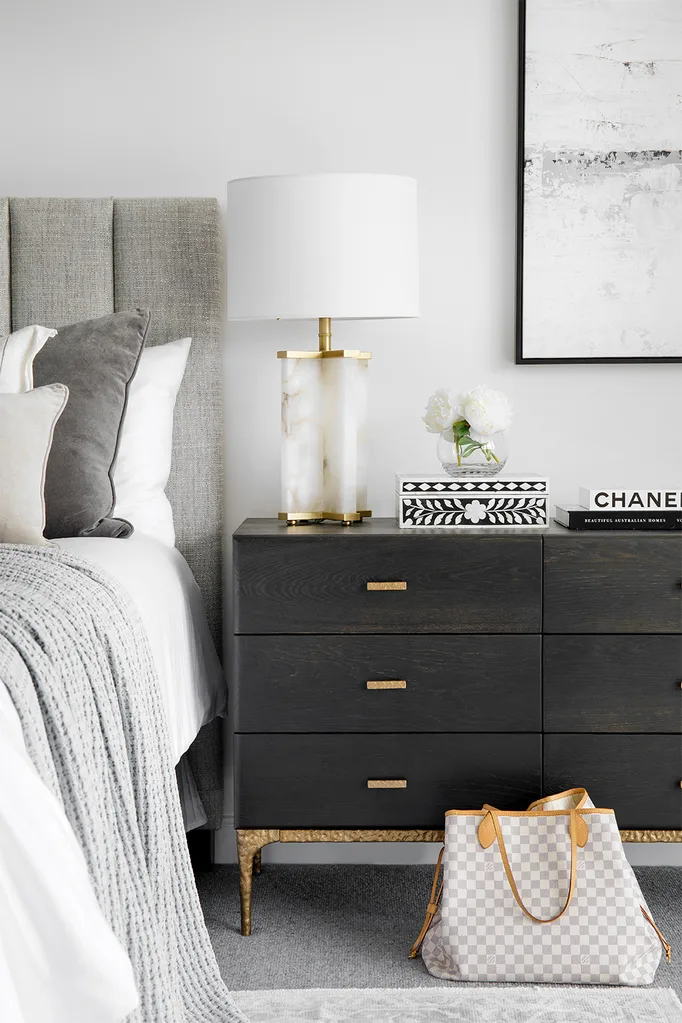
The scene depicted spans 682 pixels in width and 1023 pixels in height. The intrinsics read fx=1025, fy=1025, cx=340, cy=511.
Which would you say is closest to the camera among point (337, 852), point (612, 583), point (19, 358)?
point (19, 358)

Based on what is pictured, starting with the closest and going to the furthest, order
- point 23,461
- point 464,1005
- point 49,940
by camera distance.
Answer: point 49,940, point 23,461, point 464,1005

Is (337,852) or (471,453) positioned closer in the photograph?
(471,453)

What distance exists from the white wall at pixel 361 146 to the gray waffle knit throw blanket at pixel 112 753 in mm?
1087

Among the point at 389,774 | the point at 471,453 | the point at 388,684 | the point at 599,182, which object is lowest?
the point at 389,774

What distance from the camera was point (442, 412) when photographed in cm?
218

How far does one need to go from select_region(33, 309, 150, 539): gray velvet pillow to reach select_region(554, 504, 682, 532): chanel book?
2.99ft

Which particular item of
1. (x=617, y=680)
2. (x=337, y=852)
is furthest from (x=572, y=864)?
(x=337, y=852)

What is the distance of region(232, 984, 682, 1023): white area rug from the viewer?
178 centimetres

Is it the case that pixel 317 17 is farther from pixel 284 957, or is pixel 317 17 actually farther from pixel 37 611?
pixel 284 957

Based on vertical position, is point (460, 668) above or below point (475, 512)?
below

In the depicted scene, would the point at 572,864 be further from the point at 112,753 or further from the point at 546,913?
the point at 112,753

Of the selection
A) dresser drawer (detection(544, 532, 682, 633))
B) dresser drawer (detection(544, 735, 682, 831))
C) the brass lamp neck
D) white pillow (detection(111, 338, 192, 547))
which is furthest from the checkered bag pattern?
the brass lamp neck

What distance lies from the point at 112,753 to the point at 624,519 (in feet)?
3.95

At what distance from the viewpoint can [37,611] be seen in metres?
1.30
